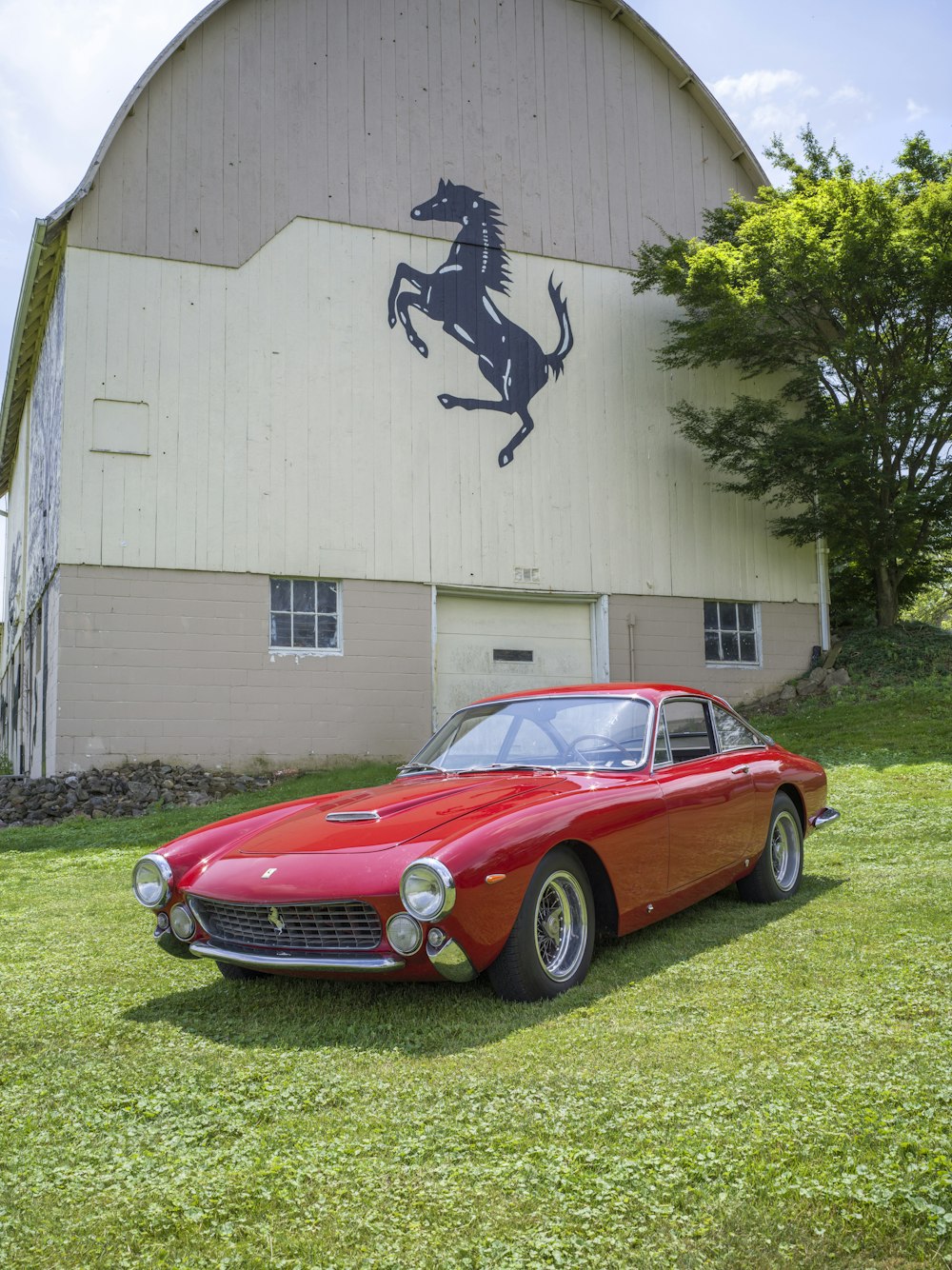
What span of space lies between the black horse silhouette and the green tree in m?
2.10

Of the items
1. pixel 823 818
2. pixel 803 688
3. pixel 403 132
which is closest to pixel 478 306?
pixel 403 132

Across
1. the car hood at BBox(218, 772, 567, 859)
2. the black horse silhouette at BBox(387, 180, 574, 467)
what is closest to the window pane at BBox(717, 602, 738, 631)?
the black horse silhouette at BBox(387, 180, 574, 467)

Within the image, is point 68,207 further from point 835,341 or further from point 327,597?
point 835,341

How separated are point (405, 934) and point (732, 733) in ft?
9.14

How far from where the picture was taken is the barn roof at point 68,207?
1304cm

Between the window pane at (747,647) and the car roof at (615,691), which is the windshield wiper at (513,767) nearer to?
the car roof at (615,691)

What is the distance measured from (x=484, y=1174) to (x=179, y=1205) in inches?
27.1

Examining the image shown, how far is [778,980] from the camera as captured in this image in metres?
3.98

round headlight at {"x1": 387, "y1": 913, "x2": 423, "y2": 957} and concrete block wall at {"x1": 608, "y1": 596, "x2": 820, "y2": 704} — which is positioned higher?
concrete block wall at {"x1": 608, "y1": 596, "x2": 820, "y2": 704}

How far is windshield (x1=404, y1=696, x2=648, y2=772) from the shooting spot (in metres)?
4.95

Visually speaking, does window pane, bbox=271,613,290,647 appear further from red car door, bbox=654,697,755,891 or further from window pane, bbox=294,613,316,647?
red car door, bbox=654,697,755,891

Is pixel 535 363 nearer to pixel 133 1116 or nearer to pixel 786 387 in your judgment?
pixel 786 387

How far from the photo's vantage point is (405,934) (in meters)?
3.59

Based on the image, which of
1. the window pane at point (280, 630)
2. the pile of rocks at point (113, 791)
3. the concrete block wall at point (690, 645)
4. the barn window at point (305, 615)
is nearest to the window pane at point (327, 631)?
the barn window at point (305, 615)
